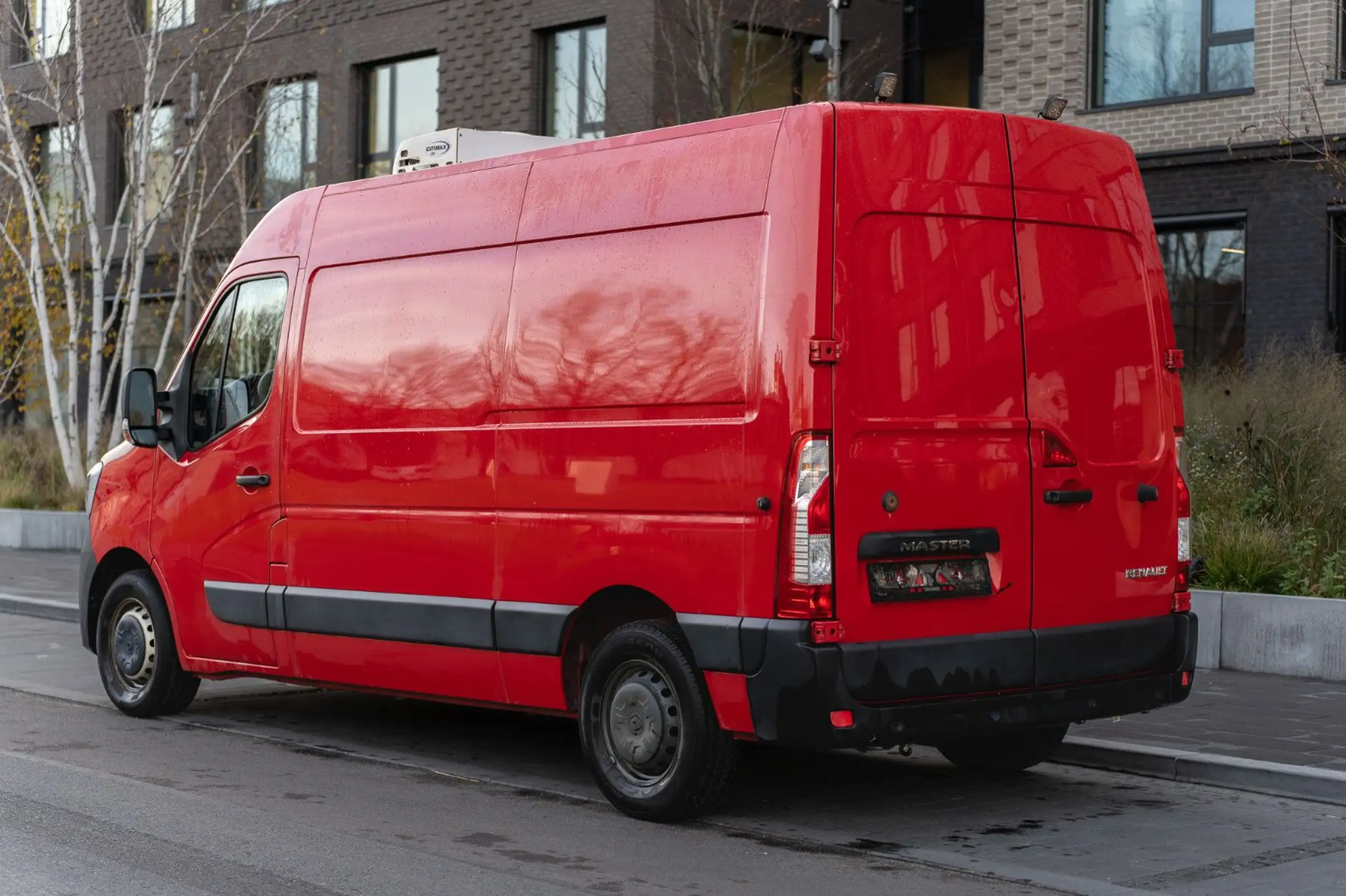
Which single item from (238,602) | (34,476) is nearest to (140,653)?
(238,602)

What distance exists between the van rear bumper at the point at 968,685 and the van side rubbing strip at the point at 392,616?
67.1 inches

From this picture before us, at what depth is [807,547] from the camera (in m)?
6.59

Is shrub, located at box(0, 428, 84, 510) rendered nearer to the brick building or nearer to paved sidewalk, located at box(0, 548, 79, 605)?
paved sidewalk, located at box(0, 548, 79, 605)

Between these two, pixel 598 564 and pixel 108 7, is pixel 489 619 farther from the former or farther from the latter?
pixel 108 7

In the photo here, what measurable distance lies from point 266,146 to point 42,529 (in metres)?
9.48

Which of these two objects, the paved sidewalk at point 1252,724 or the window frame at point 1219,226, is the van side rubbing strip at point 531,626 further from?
the window frame at point 1219,226

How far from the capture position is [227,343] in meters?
9.55

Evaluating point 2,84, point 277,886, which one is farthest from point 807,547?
point 2,84

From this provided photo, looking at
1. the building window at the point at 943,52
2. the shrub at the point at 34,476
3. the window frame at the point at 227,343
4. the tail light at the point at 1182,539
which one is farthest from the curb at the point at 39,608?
the building window at the point at 943,52

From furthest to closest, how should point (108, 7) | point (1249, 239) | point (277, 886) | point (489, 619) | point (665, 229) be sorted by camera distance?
1. point (108, 7)
2. point (1249, 239)
3. point (489, 619)
4. point (665, 229)
5. point (277, 886)

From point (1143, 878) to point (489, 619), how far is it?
2997mm

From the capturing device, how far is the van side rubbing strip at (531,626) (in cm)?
758

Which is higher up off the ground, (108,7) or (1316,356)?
(108,7)

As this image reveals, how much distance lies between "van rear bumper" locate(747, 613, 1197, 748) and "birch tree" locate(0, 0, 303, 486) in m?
14.0
